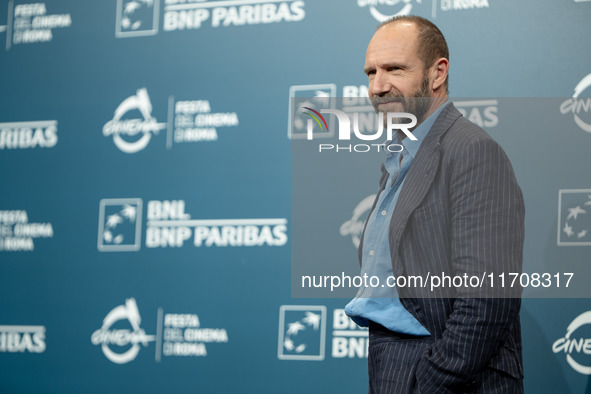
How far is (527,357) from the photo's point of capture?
9.07 feet

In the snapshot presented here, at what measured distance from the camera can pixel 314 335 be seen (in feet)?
10.0

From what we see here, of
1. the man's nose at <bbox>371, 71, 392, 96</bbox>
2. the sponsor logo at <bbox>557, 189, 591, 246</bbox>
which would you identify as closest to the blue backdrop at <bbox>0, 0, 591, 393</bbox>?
the sponsor logo at <bbox>557, 189, 591, 246</bbox>

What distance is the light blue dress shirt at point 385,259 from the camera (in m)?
1.78

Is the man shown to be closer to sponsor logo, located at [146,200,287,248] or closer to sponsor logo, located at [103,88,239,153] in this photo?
sponsor logo, located at [146,200,287,248]

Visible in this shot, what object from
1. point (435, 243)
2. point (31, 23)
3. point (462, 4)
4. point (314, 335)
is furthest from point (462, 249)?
point (31, 23)

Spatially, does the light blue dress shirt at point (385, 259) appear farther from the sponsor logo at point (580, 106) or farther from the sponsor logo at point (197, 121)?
the sponsor logo at point (197, 121)

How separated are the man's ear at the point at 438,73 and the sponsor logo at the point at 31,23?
2.31m

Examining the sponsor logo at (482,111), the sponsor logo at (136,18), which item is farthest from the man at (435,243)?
the sponsor logo at (136,18)

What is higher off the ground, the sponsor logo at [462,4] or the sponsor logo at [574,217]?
the sponsor logo at [462,4]

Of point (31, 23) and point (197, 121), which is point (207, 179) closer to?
point (197, 121)

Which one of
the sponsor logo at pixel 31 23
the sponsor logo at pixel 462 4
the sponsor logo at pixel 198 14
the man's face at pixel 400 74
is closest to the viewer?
the man's face at pixel 400 74

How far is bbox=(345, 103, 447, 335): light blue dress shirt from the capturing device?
1.78 metres

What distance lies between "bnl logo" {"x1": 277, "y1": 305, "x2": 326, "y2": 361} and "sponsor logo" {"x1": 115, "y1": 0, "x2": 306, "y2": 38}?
1294 millimetres

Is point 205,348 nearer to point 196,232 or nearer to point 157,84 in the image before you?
point 196,232
